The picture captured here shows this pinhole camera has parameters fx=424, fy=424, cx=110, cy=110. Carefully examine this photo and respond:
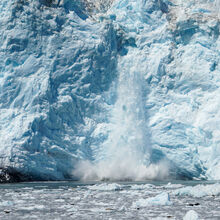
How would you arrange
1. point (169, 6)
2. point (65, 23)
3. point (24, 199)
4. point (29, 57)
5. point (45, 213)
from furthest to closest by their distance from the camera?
point (169, 6)
point (65, 23)
point (29, 57)
point (24, 199)
point (45, 213)

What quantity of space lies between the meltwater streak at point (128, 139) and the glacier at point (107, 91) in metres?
0.05

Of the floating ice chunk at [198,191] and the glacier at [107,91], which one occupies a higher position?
the glacier at [107,91]

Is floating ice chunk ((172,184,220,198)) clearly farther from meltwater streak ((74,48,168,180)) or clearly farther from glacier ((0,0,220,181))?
meltwater streak ((74,48,168,180))

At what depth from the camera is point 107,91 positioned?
75.9ft

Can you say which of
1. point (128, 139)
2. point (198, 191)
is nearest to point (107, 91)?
point (128, 139)

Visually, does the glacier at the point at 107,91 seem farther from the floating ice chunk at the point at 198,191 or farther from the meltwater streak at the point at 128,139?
the floating ice chunk at the point at 198,191

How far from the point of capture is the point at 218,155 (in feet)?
68.7

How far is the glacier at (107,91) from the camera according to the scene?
2050 cm

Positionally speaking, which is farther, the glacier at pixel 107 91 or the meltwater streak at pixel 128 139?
the meltwater streak at pixel 128 139

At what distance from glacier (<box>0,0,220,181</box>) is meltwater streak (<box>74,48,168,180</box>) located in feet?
0.17

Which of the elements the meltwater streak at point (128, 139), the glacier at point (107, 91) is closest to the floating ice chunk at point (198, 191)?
→ the glacier at point (107, 91)

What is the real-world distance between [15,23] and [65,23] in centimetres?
279

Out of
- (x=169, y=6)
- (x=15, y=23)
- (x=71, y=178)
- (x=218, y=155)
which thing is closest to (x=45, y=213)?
(x=71, y=178)

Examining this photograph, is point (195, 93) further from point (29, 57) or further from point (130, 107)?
point (29, 57)
